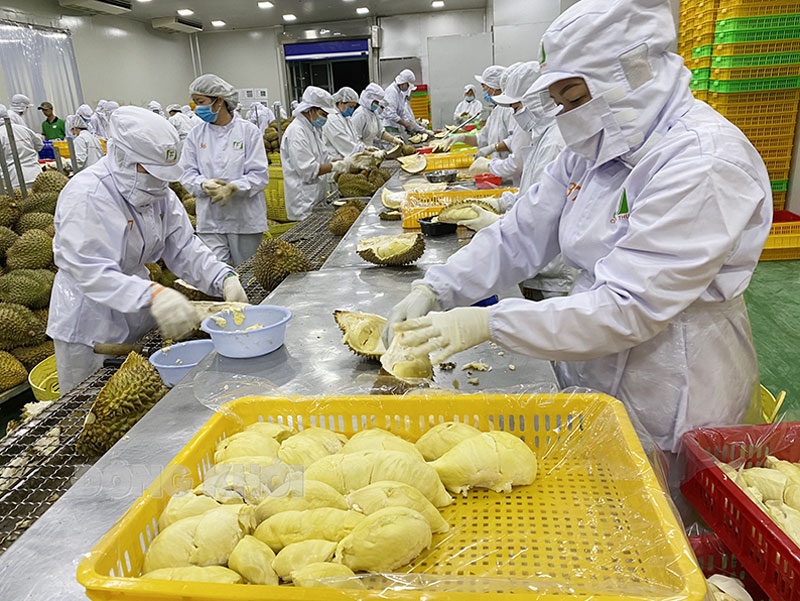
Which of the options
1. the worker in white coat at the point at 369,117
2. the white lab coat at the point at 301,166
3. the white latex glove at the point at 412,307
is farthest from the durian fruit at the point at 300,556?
the worker in white coat at the point at 369,117

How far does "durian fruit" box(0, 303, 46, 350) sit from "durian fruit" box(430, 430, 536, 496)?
13.9 ft

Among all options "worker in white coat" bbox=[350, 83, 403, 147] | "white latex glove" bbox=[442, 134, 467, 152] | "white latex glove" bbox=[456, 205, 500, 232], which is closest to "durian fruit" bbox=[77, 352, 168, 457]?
"white latex glove" bbox=[456, 205, 500, 232]

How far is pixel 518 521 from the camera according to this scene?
118 cm

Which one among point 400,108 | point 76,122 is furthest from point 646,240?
point 76,122

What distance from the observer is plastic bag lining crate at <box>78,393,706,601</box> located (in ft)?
2.91

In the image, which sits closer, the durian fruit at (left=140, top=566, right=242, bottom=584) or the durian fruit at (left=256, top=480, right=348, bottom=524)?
the durian fruit at (left=140, top=566, right=242, bottom=584)

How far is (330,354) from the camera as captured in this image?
233 cm

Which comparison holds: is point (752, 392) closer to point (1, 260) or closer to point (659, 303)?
point (659, 303)

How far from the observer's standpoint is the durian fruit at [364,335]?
2.19 m

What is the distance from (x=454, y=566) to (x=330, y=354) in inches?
53.2

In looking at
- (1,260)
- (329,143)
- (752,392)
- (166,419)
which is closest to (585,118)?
(752,392)

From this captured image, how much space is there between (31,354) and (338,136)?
6033 millimetres

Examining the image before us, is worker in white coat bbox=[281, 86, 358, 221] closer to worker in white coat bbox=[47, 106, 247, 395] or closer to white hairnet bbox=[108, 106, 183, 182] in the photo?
worker in white coat bbox=[47, 106, 247, 395]

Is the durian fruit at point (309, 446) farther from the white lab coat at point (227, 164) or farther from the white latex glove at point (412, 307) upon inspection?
the white lab coat at point (227, 164)
